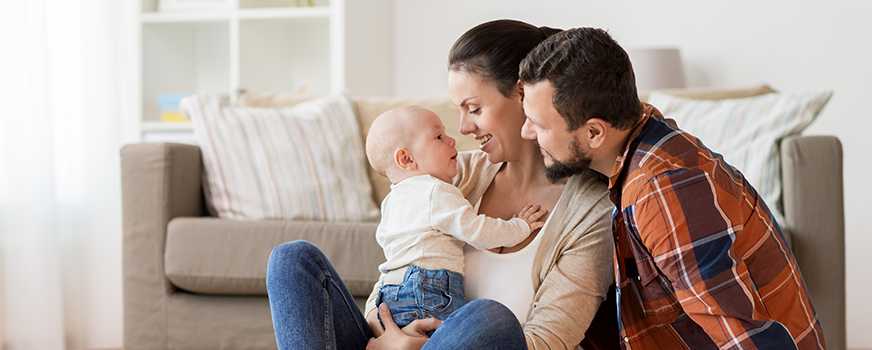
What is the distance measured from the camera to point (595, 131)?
93 centimetres

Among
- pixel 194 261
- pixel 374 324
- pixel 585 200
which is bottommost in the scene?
pixel 194 261

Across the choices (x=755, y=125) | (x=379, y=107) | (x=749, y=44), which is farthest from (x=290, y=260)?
(x=749, y=44)

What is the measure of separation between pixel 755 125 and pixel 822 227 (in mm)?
370

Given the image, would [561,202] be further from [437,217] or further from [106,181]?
[106,181]

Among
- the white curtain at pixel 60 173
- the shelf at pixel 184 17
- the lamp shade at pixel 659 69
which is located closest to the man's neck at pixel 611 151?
the lamp shade at pixel 659 69

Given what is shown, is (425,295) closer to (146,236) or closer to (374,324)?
(374,324)

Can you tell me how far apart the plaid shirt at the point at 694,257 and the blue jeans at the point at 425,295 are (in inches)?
10.4

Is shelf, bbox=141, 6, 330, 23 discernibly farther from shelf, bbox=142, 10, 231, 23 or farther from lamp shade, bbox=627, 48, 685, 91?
lamp shade, bbox=627, 48, 685, 91

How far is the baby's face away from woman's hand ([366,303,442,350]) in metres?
0.29

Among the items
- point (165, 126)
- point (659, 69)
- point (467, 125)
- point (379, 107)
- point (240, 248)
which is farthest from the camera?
point (165, 126)

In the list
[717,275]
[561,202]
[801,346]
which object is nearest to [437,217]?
[561,202]

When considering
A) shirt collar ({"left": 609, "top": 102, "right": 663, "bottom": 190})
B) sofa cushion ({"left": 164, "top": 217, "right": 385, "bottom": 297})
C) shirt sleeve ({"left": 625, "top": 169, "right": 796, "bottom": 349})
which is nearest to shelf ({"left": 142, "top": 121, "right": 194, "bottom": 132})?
sofa cushion ({"left": 164, "top": 217, "right": 385, "bottom": 297})

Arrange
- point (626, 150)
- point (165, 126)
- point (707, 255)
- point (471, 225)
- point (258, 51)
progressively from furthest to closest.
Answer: point (258, 51) < point (165, 126) < point (471, 225) < point (626, 150) < point (707, 255)

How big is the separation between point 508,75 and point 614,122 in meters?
0.24
